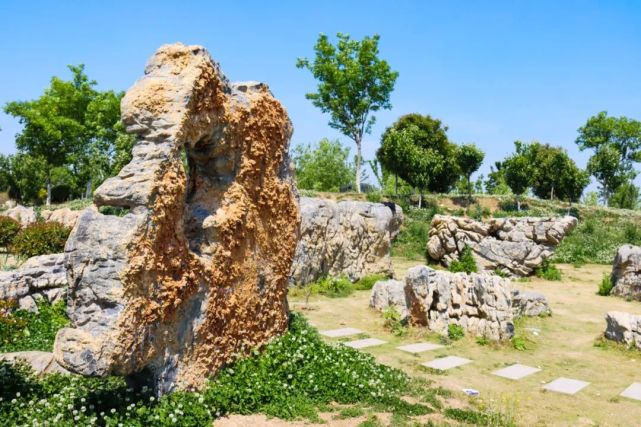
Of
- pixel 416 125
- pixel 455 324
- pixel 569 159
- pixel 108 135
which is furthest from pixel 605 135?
pixel 455 324

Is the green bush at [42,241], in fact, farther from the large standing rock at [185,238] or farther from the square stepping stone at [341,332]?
the large standing rock at [185,238]

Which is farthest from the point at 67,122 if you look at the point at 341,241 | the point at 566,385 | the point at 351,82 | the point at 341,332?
the point at 566,385

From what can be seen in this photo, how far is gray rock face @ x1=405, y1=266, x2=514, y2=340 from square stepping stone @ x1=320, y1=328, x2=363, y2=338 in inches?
57.3

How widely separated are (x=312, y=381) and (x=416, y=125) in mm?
42604

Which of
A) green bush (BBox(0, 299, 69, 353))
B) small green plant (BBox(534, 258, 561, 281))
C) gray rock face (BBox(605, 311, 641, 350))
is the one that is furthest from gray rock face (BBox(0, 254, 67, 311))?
small green plant (BBox(534, 258, 561, 281))

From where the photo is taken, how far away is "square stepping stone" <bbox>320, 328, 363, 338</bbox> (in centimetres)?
1196

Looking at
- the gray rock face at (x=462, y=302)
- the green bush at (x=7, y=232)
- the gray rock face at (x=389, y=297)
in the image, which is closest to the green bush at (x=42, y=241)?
the green bush at (x=7, y=232)

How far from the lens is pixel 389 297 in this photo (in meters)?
14.5

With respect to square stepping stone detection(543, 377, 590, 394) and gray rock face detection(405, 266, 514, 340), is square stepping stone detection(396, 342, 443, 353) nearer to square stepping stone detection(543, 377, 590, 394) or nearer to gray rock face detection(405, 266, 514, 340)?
gray rock face detection(405, 266, 514, 340)

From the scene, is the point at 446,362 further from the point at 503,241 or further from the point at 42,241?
the point at 503,241

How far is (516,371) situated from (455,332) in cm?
208

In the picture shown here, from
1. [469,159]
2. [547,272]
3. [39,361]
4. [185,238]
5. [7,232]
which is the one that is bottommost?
[39,361]

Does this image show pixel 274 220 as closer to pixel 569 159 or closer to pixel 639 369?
pixel 639 369

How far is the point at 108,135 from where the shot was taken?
50812 mm
